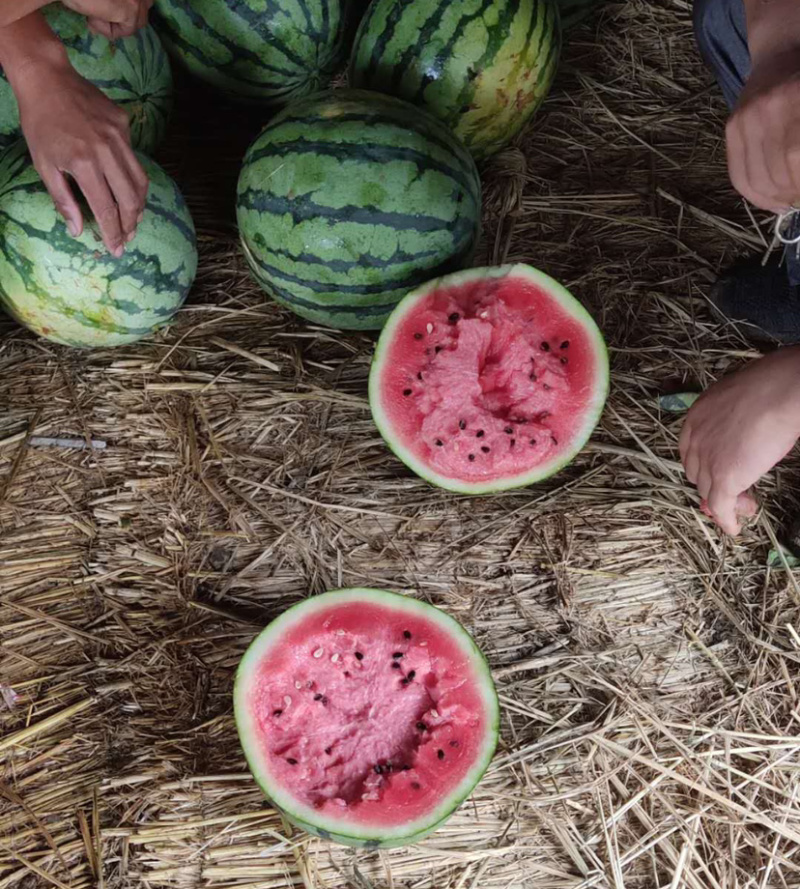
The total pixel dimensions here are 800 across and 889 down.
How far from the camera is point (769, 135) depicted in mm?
1438

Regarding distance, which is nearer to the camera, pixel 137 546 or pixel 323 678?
pixel 323 678

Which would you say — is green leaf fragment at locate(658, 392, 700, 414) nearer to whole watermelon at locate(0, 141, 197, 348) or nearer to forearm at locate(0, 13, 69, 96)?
whole watermelon at locate(0, 141, 197, 348)

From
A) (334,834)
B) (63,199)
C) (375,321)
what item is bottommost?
(334,834)

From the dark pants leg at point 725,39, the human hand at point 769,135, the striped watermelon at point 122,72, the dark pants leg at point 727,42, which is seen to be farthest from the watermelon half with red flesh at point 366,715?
the dark pants leg at point 725,39

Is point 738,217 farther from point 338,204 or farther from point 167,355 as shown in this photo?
point 167,355

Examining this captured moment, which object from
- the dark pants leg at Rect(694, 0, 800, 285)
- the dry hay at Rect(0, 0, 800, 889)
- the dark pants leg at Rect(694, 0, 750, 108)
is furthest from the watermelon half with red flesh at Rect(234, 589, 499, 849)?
the dark pants leg at Rect(694, 0, 750, 108)

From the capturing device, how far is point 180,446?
2.24 metres

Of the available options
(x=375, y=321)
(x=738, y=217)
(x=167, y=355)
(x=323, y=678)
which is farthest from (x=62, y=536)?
(x=738, y=217)

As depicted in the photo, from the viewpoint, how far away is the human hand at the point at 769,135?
1.41 m

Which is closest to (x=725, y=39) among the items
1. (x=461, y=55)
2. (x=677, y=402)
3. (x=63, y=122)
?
(x=461, y=55)

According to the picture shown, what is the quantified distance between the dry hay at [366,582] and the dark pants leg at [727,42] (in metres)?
0.48

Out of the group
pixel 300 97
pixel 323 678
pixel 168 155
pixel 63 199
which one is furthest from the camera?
pixel 168 155

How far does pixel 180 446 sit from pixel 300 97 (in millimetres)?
953

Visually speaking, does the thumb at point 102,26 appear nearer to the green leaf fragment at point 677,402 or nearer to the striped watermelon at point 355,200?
the striped watermelon at point 355,200
